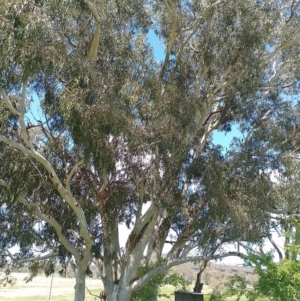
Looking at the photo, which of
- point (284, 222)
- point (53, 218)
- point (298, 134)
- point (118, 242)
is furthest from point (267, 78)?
point (53, 218)

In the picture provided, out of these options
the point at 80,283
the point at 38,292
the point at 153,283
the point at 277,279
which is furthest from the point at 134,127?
the point at 38,292

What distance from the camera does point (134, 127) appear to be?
26.9ft

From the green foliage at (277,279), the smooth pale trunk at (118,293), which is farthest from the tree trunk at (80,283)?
the green foliage at (277,279)

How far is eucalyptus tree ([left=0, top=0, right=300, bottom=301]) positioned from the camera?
24.6ft

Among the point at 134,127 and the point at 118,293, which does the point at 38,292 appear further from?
the point at 134,127

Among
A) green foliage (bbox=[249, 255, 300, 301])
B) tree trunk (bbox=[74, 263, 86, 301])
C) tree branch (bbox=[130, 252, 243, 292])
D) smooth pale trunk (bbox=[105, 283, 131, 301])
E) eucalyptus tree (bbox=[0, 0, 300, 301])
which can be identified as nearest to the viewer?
eucalyptus tree (bbox=[0, 0, 300, 301])

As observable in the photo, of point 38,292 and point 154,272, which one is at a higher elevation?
point 38,292

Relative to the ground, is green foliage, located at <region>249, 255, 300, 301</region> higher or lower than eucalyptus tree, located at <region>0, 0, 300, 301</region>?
lower

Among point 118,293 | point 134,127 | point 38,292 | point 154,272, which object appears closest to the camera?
point 134,127

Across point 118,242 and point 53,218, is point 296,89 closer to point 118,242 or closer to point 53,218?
point 118,242

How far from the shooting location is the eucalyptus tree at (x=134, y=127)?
750cm

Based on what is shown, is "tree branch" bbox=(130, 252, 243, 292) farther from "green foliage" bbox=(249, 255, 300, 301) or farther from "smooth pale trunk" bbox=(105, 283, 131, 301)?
"green foliage" bbox=(249, 255, 300, 301)

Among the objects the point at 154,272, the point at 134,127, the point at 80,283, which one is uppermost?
the point at 134,127

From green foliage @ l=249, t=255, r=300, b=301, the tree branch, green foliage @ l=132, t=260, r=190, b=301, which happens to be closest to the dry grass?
green foliage @ l=132, t=260, r=190, b=301
